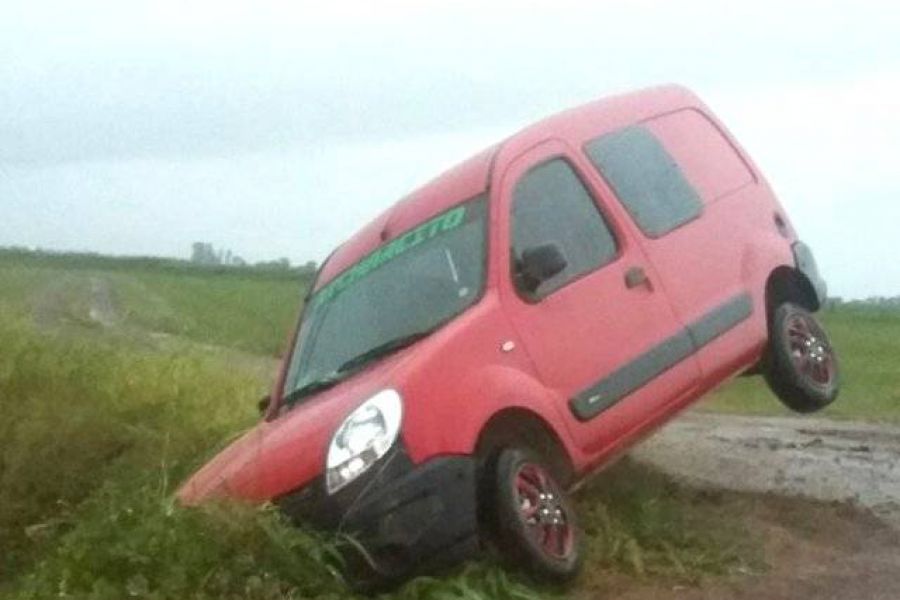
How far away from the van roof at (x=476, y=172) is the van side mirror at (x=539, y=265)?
67 cm

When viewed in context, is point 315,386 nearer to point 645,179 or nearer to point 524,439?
point 524,439

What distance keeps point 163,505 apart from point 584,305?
92.3 inches

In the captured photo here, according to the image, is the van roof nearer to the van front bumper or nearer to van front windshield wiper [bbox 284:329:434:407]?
van front windshield wiper [bbox 284:329:434:407]

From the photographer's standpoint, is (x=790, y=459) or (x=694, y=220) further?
(x=790, y=459)

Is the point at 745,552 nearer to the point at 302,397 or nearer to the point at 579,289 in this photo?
the point at 579,289

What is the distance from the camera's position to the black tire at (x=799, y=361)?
11805 mm

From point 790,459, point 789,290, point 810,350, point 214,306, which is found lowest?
point 214,306

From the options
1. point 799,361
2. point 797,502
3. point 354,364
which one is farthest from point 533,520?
point 799,361

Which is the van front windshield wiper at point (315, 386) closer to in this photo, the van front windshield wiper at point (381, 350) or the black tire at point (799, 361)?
the van front windshield wiper at point (381, 350)

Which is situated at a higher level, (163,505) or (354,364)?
(354,364)

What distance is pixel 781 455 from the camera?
45.9ft

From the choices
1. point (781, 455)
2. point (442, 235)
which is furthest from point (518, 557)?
point (781, 455)

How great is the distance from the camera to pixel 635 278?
1070 cm

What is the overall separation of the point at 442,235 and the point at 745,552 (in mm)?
2121
